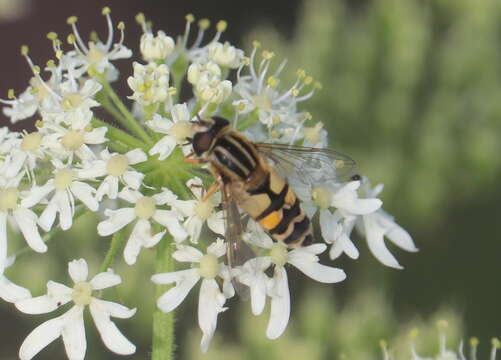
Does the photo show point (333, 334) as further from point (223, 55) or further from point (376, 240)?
point (223, 55)

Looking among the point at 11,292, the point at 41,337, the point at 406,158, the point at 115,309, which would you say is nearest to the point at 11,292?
the point at 11,292

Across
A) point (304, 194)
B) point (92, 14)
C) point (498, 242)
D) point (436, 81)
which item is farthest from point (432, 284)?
point (92, 14)

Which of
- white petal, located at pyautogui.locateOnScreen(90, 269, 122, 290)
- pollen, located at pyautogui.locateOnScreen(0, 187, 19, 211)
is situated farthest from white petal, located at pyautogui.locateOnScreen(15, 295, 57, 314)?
pollen, located at pyautogui.locateOnScreen(0, 187, 19, 211)

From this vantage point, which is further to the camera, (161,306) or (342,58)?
(342,58)

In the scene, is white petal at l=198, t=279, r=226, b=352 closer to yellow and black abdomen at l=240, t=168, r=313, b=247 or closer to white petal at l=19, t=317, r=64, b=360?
yellow and black abdomen at l=240, t=168, r=313, b=247

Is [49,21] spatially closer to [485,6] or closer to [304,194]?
[485,6]
